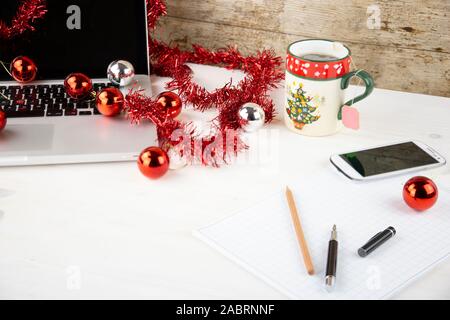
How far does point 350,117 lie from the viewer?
96 centimetres

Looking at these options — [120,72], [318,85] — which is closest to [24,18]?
[120,72]

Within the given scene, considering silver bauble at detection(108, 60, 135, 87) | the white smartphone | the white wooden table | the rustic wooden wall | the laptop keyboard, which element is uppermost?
the rustic wooden wall

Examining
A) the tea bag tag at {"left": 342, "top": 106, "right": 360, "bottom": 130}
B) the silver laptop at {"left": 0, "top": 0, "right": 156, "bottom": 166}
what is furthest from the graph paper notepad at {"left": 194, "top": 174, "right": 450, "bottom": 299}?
the silver laptop at {"left": 0, "top": 0, "right": 156, "bottom": 166}

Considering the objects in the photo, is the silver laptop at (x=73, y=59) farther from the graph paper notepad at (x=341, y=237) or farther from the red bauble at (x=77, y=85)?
the graph paper notepad at (x=341, y=237)

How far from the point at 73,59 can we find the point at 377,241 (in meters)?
0.64

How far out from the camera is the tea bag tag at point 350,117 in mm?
955

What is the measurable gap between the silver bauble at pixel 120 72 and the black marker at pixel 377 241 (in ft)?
1.75

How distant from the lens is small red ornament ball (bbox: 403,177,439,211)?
798 millimetres

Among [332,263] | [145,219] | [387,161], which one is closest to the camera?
[332,263]

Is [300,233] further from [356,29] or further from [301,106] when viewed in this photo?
[356,29]

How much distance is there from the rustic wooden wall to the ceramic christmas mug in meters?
0.18

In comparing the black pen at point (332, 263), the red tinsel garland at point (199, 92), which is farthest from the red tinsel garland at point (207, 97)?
the black pen at point (332, 263)

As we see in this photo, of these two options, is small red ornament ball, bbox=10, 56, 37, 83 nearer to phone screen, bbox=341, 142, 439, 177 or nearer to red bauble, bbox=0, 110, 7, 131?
red bauble, bbox=0, 110, 7, 131
